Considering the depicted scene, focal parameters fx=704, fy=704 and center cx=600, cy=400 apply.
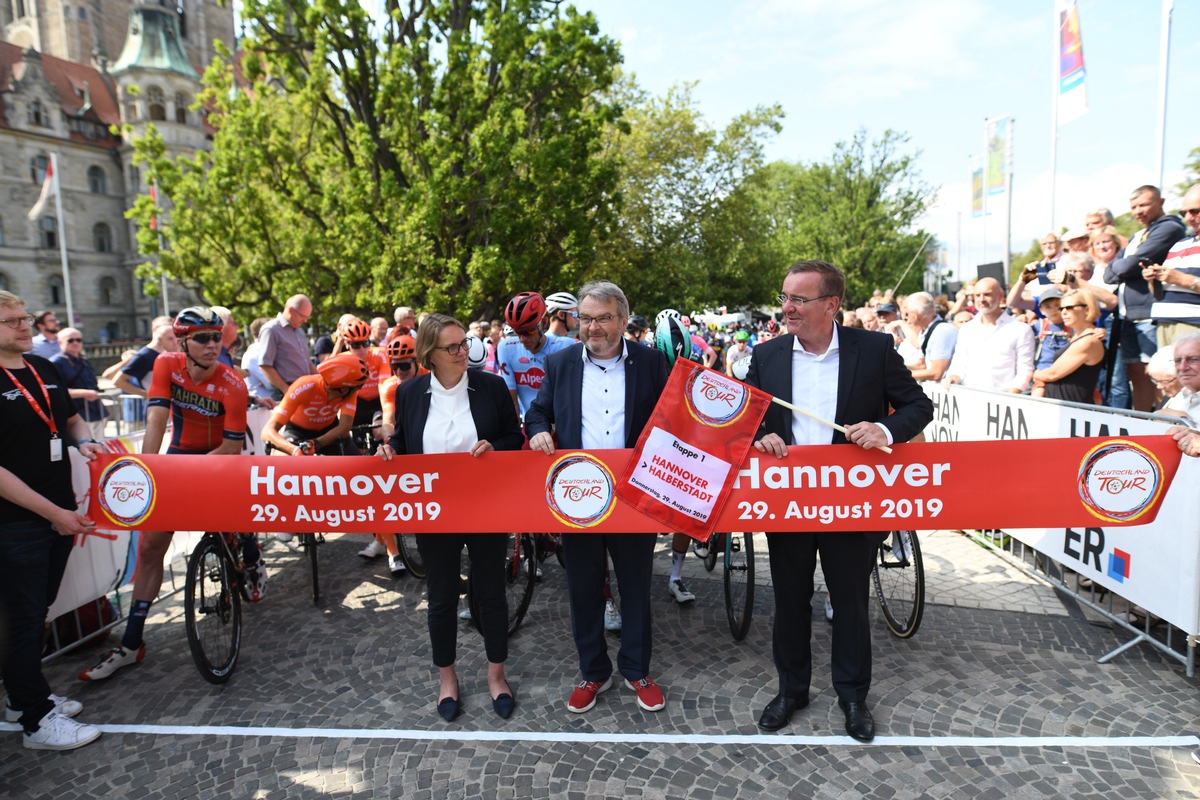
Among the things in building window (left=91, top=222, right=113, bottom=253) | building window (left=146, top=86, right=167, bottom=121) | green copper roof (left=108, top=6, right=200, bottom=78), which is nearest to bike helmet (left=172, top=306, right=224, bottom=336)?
building window (left=146, top=86, right=167, bottom=121)

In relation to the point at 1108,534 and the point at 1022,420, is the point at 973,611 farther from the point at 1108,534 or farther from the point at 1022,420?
the point at 1022,420

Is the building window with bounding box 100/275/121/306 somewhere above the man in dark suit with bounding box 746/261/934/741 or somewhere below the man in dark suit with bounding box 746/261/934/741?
above

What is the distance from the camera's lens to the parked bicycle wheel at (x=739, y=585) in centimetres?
433

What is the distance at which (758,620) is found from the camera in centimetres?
479

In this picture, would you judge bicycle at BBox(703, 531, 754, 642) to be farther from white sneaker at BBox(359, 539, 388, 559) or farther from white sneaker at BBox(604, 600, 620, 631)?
white sneaker at BBox(359, 539, 388, 559)

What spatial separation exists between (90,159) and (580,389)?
7586 centimetres

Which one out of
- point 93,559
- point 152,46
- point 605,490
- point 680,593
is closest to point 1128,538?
point 680,593

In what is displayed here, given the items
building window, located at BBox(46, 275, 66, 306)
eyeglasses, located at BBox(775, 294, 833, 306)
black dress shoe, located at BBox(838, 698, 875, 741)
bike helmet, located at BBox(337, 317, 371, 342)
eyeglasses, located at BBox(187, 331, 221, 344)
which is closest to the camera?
eyeglasses, located at BBox(775, 294, 833, 306)

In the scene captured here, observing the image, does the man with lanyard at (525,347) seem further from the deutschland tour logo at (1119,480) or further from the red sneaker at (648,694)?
the deutschland tour logo at (1119,480)

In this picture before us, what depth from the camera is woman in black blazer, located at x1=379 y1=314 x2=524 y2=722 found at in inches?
145

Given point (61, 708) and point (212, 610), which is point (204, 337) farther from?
point (61, 708)

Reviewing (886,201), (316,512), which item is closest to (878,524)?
(316,512)

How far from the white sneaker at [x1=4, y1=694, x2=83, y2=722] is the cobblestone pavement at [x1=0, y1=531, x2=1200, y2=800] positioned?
9 centimetres

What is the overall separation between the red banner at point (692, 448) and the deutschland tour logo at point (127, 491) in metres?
2.69
